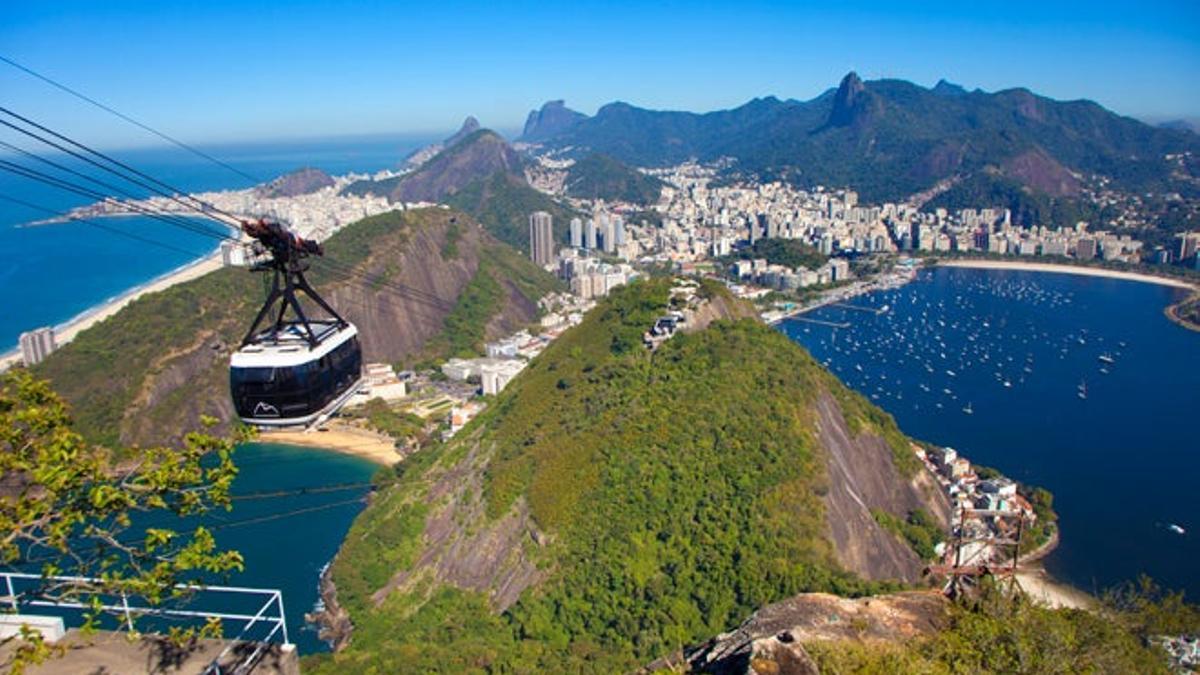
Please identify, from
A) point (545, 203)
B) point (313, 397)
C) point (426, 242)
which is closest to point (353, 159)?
point (545, 203)

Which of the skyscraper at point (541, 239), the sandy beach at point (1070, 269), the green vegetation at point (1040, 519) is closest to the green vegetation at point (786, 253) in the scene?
the sandy beach at point (1070, 269)

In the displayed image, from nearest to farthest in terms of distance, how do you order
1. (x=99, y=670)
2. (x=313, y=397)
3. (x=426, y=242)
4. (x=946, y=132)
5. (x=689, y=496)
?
(x=99, y=670), (x=313, y=397), (x=689, y=496), (x=426, y=242), (x=946, y=132)

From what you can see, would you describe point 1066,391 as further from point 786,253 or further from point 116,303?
point 116,303

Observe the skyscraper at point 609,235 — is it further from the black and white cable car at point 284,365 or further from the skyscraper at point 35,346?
the black and white cable car at point 284,365

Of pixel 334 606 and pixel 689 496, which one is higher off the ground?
pixel 689 496

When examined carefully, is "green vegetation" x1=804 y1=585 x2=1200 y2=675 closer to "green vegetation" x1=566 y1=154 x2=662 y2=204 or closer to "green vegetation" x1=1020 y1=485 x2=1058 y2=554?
"green vegetation" x1=1020 y1=485 x2=1058 y2=554

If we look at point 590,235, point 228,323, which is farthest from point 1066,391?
point 590,235

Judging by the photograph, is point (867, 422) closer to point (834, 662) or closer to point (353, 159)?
point (834, 662)
